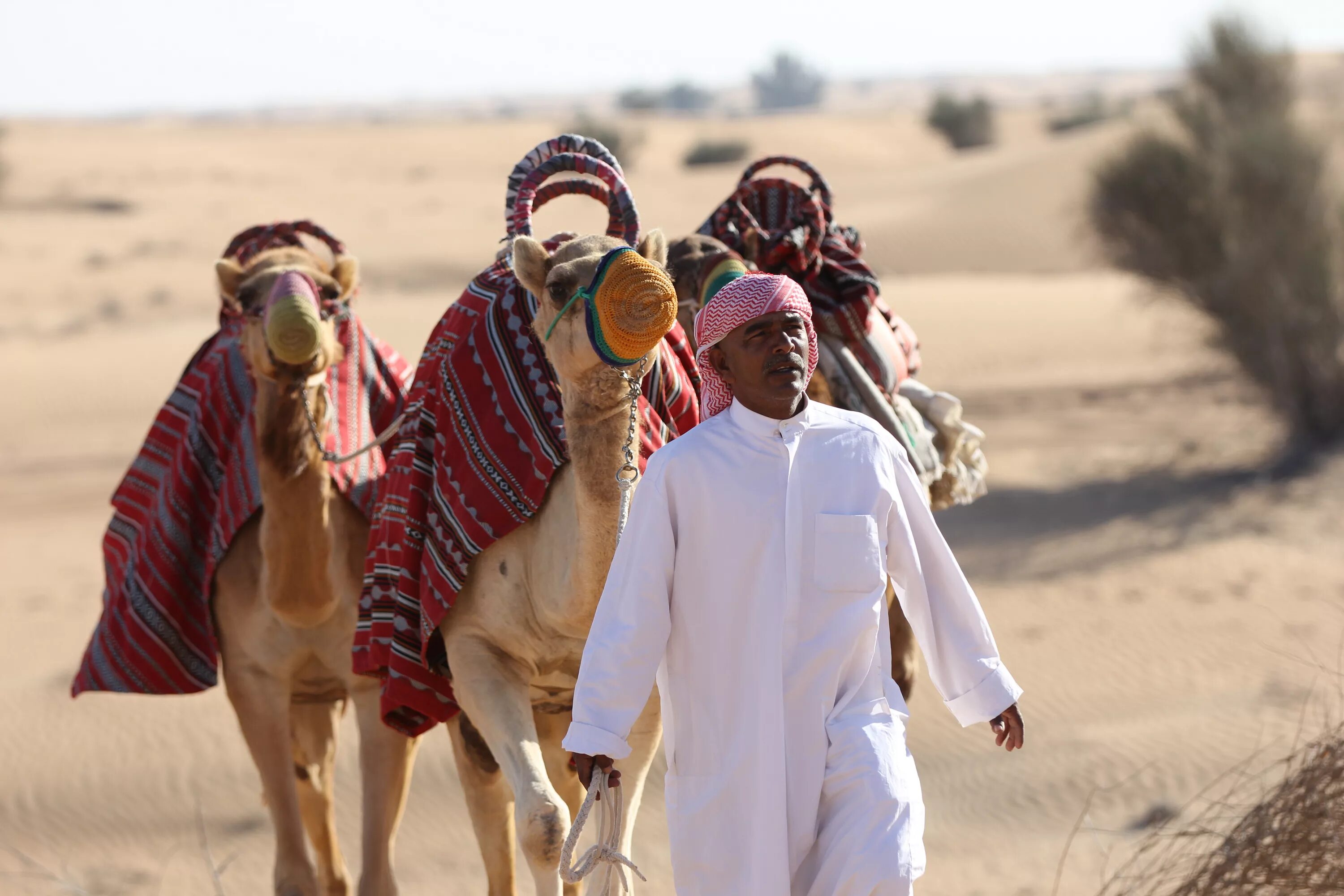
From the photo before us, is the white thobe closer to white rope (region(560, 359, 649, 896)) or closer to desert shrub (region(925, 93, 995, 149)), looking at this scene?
white rope (region(560, 359, 649, 896))

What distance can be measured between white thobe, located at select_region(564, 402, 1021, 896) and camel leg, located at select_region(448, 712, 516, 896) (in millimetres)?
1453

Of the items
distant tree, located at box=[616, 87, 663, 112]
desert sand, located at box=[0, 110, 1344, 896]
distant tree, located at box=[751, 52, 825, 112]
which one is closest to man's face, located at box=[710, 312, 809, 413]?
desert sand, located at box=[0, 110, 1344, 896]

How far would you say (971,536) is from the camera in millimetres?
13016

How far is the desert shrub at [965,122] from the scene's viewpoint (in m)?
54.5

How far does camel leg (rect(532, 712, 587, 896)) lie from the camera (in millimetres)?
5059

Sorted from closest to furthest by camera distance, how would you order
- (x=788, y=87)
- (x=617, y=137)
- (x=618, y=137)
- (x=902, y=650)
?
(x=902, y=650) < (x=617, y=137) < (x=618, y=137) < (x=788, y=87)

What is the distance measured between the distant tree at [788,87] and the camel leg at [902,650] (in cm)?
12435

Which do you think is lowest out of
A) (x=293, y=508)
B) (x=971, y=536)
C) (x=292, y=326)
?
(x=971, y=536)

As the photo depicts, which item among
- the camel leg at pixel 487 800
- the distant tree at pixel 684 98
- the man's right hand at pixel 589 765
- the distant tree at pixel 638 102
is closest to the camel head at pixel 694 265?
the camel leg at pixel 487 800

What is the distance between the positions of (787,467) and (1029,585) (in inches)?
337

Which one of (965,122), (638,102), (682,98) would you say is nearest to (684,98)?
(682,98)

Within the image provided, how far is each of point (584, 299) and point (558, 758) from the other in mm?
1854

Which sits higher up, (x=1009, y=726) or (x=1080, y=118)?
(x=1080, y=118)

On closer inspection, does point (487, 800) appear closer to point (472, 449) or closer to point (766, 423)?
point (472, 449)
